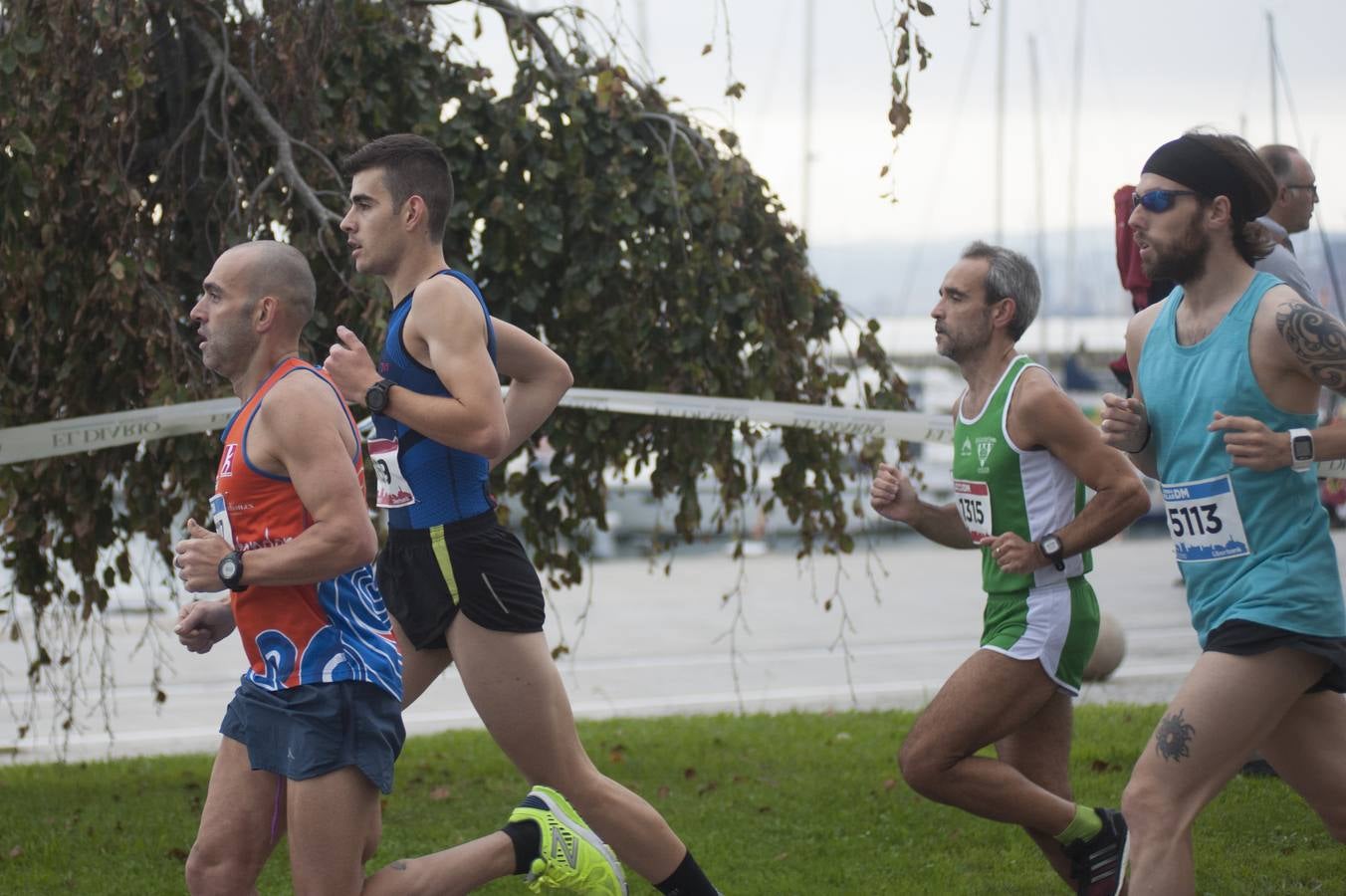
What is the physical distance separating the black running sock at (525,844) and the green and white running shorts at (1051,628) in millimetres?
1251

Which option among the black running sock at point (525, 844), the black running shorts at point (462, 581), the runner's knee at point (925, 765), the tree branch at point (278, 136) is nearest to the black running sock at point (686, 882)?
A: the black running sock at point (525, 844)

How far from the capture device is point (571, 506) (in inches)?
246

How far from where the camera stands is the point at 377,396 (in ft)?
11.8

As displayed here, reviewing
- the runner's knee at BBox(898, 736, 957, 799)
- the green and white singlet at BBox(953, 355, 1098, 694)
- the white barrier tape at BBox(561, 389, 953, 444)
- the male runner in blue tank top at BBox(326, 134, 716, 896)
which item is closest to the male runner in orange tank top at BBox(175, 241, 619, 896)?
the male runner in blue tank top at BBox(326, 134, 716, 896)

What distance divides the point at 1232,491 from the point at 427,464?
5.96 ft

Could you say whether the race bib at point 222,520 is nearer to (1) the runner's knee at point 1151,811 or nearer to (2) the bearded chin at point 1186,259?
(1) the runner's knee at point 1151,811

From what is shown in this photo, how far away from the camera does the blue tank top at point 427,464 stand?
3820mm

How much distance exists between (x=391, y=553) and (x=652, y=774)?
335 centimetres

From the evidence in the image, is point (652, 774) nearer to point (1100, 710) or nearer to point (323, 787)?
point (1100, 710)

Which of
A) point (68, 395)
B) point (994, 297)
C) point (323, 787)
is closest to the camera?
point (323, 787)

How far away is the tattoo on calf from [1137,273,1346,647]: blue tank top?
0.72 ft

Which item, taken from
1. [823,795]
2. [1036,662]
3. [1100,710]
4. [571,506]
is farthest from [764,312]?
[1100,710]

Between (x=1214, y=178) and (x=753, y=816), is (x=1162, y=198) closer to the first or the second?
(x=1214, y=178)

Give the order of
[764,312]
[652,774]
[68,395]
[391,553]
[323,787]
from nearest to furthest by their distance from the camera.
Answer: [323,787] → [391,553] → [68,395] → [764,312] → [652,774]
